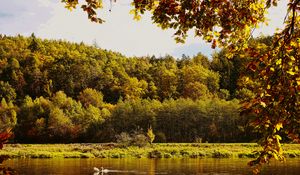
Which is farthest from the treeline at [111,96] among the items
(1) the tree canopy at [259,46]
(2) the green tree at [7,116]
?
(1) the tree canopy at [259,46]

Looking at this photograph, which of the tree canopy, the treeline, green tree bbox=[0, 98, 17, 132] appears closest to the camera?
the tree canopy

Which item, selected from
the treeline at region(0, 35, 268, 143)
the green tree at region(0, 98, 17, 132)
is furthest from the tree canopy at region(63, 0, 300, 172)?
the green tree at region(0, 98, 17, 132)

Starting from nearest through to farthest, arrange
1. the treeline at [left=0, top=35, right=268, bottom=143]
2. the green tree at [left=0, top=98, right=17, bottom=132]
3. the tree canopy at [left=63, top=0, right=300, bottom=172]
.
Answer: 1. the tree canopy at [left=63, top=0, right=300, bottom=172]
2. the treeline at [left=0, top=35, right=268, bottom=143]
3. the green tree at [left=0, top=98, right=17, bottom=132]

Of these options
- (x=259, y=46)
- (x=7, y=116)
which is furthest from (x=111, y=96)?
(x=259, y=46)

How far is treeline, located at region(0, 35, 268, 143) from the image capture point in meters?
86.1

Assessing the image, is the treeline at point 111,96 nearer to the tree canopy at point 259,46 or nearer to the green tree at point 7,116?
the green tree at point 7,116

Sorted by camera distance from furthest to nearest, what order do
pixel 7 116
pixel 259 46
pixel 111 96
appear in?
pixel 111 96, pixel 7 116, pixel 259 46

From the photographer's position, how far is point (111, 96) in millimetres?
141250

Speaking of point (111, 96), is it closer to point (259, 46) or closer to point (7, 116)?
point (7, 116)

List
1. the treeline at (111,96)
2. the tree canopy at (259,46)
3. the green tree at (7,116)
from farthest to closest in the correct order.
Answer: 1. the green tree at (7,116)
2. the treeline at (111,96)
3. the tree canopy at (259,46)

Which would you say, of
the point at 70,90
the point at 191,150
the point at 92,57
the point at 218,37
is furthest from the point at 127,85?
the point at 218,37

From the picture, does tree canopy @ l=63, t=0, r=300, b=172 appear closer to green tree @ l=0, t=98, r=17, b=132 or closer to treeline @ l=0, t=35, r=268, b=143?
treeline @ l=0, t=35, r=268, b=143

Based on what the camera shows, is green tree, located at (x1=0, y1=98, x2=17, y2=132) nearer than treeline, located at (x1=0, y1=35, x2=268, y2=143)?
No

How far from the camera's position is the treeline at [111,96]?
283 ft
